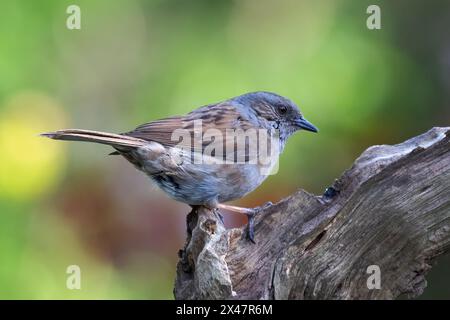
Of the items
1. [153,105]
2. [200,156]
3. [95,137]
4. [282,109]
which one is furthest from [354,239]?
[153,105]

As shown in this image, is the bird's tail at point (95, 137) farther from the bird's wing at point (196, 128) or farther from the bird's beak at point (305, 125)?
the bird's beak at point (305, 125)

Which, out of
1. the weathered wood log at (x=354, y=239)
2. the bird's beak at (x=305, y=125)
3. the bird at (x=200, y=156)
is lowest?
the weathered wood log at (x=354, y=239)

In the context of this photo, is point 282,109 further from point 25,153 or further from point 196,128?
point 25,153

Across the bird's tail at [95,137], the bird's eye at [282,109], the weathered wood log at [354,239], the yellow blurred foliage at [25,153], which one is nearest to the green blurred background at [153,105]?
the yellow blurred foliage at [25,153]

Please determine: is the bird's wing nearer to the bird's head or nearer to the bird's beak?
the bird's head

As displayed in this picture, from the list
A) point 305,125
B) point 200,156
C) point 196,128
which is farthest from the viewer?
point 305,125

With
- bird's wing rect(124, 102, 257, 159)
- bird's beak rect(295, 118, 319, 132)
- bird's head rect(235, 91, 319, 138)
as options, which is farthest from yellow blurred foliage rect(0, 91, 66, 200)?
bird's beak rect(295, 118, 319, 132)

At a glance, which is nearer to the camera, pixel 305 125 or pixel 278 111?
pixel 305 125
